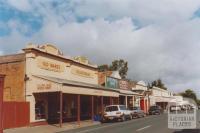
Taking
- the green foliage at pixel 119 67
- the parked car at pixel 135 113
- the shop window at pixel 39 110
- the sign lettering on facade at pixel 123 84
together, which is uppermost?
the green foliage at pixel 119 67

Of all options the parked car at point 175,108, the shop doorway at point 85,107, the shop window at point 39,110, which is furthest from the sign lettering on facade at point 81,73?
the parked car at point 175,108

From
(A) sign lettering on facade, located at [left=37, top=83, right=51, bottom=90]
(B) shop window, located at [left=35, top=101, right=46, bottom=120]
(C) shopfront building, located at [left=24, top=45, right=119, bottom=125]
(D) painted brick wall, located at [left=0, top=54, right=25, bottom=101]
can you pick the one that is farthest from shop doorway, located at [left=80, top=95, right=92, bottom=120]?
(D) painted brick wall, located at [left=0, top=54, right=25, bottom=101]

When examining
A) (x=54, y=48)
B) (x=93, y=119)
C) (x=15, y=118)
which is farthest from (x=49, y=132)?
(x=93, y=119)

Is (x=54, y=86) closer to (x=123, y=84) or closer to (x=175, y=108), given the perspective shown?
(x=175, y=108)

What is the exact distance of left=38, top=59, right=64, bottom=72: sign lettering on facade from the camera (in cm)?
3672

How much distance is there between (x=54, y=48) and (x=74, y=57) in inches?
258

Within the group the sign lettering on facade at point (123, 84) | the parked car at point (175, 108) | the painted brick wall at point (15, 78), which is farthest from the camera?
the sign lettering on facade at point (123, 84)

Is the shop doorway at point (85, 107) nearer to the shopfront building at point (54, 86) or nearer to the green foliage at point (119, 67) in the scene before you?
the shopfront building at point (54, 86)

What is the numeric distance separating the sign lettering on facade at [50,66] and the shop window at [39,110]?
3191mm

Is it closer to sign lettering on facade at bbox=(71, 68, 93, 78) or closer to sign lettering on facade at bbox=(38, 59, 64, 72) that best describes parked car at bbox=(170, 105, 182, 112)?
sign lettering on facade at bbox=(38, 59, 64, 72)

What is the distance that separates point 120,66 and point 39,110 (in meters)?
60.7

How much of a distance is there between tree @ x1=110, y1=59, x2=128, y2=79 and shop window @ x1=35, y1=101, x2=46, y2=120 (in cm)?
5864

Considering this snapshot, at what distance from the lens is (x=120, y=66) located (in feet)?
314

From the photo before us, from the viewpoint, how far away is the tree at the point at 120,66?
94.9 metres
